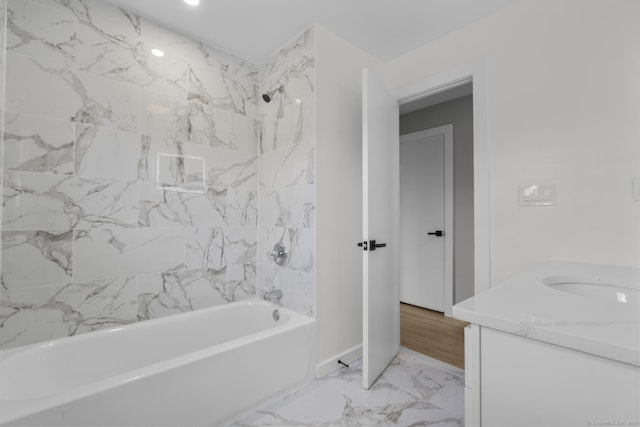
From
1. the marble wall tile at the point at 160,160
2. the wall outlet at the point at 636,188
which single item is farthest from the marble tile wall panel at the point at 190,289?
the wall outlet at the point at 636,188

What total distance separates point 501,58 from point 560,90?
1.30 feet

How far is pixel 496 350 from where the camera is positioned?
28.0 inches

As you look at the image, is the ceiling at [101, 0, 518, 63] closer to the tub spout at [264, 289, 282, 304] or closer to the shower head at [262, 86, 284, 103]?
the shower head at [262, 86, 284, 103]

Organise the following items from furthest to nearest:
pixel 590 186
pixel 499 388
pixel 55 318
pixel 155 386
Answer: pixel 55 318, pixel 590 186, pixel 155 386, pixel 499 388

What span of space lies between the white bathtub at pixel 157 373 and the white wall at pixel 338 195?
25 cm

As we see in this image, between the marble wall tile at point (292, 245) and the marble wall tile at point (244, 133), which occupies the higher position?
the marble wall tile at point (244, 133)

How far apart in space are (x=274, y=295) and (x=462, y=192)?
214cm

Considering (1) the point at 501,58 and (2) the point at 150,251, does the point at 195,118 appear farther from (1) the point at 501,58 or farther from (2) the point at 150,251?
(1) the point at 501,58

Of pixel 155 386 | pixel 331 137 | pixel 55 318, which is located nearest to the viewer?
pixel 155 386

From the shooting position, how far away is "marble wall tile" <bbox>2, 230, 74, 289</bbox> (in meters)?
1.42

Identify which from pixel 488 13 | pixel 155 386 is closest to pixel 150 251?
pixel 155 386

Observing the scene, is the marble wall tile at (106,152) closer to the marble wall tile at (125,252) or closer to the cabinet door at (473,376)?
the marble wall tile at (125,252)

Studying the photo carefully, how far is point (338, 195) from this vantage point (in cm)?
207

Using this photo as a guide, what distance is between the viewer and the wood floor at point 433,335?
2171mm
